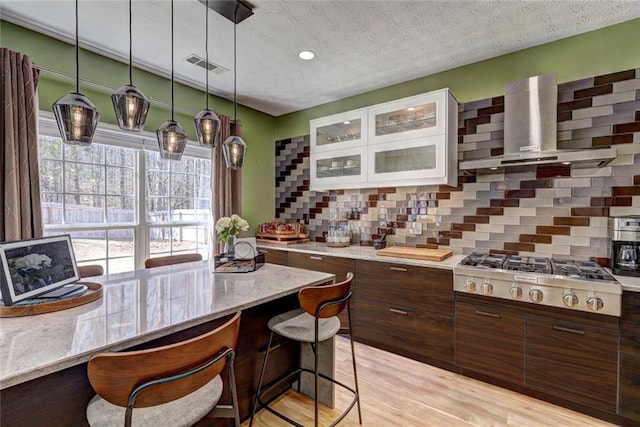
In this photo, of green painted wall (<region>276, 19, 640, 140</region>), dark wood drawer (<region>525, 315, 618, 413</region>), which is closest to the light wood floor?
dark wood drawer (<region>525, 315, 618, 413</region>)

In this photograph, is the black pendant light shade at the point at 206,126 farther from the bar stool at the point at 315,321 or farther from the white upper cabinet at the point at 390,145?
the white upper cabinet at the point at 390,145

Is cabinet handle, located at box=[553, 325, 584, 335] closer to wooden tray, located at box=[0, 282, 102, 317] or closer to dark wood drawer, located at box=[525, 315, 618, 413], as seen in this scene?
dark wood drawer, located at box=[525, 315, 618, 413]

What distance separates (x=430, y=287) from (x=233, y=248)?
162 cm

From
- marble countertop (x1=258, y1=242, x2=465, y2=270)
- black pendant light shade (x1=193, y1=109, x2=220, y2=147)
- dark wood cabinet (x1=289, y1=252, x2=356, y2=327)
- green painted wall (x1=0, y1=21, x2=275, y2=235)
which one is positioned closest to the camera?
black pendant light shade (x1=193, y1=109, x2=220, y2=147)

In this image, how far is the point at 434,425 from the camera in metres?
1.79

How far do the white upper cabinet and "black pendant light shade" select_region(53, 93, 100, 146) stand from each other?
2.33 metres

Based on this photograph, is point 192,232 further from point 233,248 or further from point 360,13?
point 360,13

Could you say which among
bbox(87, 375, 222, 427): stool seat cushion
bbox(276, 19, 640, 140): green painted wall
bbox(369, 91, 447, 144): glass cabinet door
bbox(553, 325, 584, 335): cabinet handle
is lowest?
bbox(553, 325, 584, 335): cabinet handle

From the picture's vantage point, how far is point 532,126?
227cm

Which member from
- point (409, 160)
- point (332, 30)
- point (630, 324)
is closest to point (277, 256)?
point (409, 160)

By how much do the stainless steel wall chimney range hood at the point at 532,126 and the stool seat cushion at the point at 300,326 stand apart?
68.2 inches

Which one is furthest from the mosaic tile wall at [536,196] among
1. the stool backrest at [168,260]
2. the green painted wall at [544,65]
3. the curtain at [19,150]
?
the curtain at [19,150]

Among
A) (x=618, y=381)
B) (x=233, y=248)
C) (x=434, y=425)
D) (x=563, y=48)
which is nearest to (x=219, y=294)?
(x=233, y=248)

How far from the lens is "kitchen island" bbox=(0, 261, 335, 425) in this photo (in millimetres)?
884
